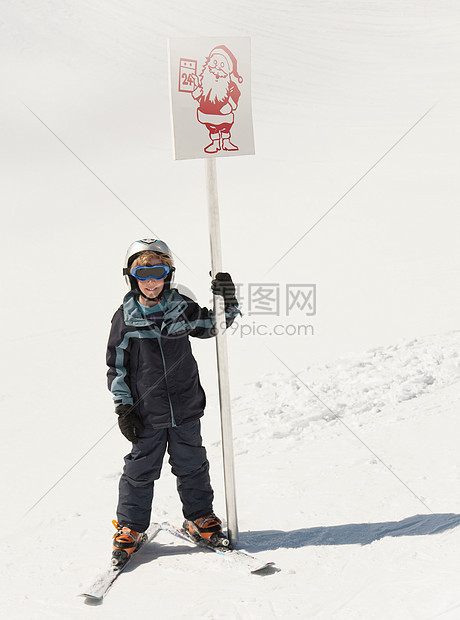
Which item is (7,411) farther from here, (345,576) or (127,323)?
(345,576)

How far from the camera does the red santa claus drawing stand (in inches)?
122

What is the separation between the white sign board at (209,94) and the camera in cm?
308

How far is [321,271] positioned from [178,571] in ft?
27.2

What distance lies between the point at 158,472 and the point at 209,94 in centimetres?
200

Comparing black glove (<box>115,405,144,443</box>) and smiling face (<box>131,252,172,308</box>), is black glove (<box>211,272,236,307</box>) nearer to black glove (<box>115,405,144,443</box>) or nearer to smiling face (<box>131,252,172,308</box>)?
smiling face (<box>131,252,172,308</box>)

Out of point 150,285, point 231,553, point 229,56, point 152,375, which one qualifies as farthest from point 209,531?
point 229,56

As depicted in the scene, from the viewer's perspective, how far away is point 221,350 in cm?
326

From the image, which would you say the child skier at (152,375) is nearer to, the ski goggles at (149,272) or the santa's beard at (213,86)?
the ski goggles at (149,272)

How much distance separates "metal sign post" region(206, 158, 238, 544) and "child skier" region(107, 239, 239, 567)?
6 centimetres

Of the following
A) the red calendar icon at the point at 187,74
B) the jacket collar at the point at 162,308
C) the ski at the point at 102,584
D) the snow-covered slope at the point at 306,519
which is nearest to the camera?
the snow-covered slope at the point at 306,519

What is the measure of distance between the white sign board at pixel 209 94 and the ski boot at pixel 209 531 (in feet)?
6.38

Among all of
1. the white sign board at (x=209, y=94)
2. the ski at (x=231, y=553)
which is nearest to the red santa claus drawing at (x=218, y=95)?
the white sign board at (x=209, y=94)

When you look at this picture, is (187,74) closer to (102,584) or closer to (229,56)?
(229,56)

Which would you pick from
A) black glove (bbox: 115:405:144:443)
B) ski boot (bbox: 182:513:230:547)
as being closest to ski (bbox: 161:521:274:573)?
ski boot (bbox: 182:513:230:547)
